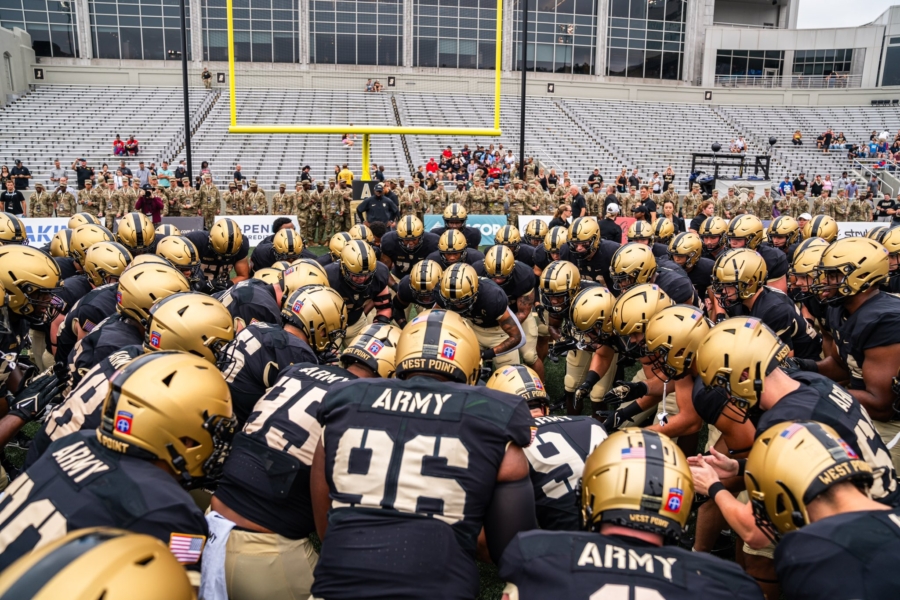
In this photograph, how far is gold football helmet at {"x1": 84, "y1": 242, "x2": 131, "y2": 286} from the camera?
6480 millimetres

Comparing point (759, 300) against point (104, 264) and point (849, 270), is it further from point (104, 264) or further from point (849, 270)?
point (104, 264)

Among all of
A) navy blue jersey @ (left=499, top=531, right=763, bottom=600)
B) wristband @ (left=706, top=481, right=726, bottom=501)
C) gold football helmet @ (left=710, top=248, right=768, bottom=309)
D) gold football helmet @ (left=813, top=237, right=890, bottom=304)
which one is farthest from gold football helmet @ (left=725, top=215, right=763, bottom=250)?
navy blue jersey @ (left=499, top=531, right=763, bottom=600)

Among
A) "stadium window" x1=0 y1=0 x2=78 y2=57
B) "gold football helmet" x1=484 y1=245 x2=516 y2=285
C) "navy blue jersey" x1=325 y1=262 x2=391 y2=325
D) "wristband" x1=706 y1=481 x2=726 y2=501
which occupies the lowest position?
"navy blue jersey" x1=325 y1=262 x2=391 y2=325

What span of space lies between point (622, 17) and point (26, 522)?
42.3 metres

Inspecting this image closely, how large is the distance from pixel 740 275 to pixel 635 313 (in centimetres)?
146

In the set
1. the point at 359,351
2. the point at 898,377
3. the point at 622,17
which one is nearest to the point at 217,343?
the point at 359,351

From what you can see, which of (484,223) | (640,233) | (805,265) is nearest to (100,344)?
(805,265)

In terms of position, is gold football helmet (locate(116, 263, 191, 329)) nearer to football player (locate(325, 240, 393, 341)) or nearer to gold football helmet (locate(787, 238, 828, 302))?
football player (locate(325, 240, 393, 341))

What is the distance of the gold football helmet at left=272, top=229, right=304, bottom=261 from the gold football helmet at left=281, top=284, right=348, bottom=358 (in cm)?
374

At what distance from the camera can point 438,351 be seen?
3225 millimetres

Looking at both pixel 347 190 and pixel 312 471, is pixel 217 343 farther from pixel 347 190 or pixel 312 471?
pixel 347 190

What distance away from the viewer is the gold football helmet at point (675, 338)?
4625 mm

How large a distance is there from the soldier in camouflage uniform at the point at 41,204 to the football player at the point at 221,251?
12.0m

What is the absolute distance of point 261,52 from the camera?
3500 centimetres
